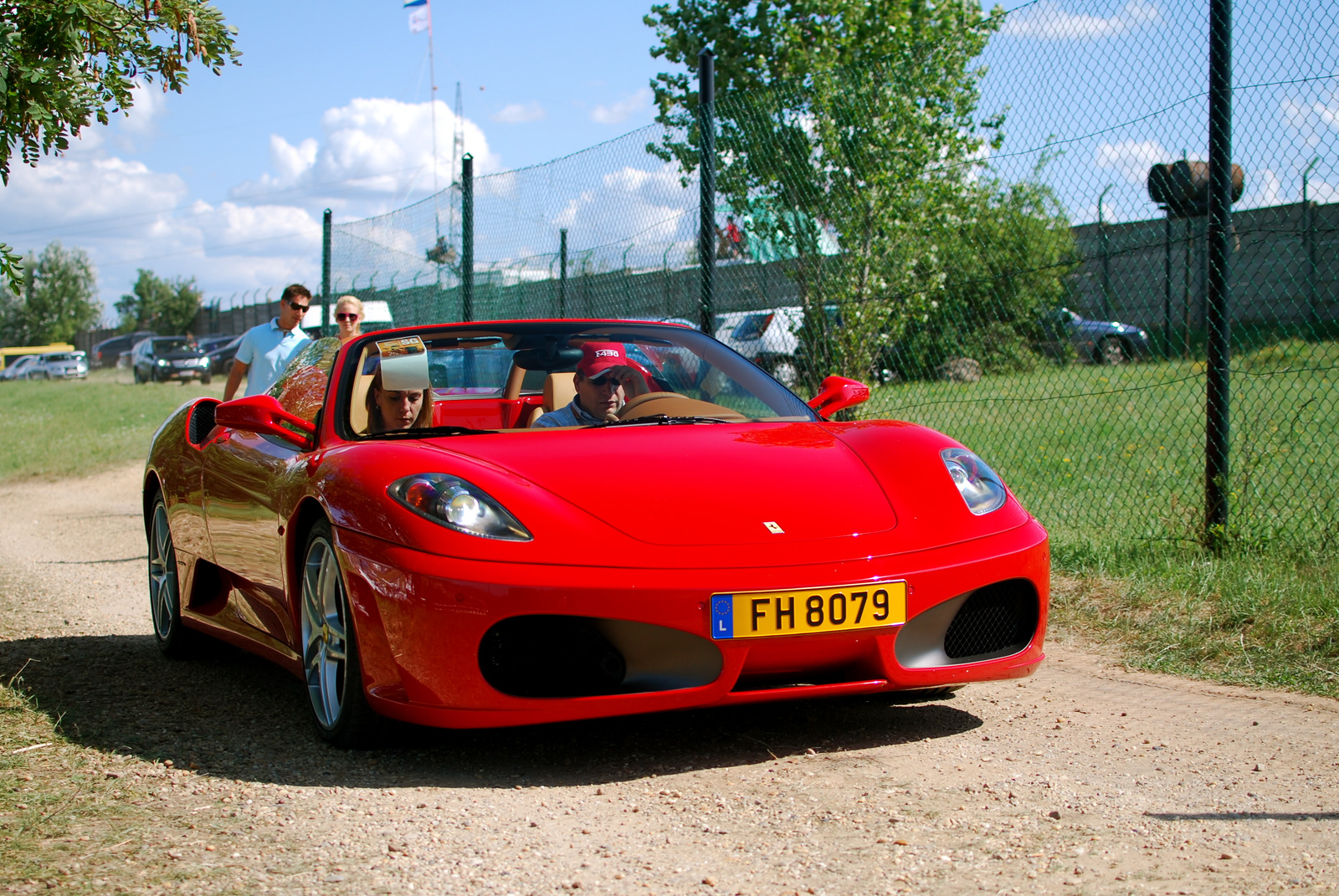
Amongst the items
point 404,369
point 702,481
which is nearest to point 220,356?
point 404,369

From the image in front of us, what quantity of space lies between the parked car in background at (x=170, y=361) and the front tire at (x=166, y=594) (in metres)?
38.6

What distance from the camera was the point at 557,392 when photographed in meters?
4.70

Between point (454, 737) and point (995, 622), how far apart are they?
5.07 feet

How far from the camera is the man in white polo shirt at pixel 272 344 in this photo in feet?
25.9

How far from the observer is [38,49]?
3514 mm

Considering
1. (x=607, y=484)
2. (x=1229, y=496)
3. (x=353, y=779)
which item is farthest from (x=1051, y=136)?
(x=353, y=779)

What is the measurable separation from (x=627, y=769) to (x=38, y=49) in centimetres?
245

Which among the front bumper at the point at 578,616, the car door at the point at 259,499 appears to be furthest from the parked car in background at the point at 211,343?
the front bumper at the point at 578,616

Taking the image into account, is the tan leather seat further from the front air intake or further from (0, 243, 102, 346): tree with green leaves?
(0, 243, 102, 346): tree with green leaves

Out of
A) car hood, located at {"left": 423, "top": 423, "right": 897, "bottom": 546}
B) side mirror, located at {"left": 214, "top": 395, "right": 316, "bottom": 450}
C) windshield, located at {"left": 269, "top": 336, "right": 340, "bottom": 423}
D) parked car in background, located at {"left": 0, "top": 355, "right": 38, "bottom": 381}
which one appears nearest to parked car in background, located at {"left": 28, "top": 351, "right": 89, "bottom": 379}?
parked car in background, located at {"left": 0, "top": 355, "right": 38, "bottom": 381}

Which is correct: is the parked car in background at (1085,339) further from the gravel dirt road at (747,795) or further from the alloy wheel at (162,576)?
the alloy wheel at (162,576)

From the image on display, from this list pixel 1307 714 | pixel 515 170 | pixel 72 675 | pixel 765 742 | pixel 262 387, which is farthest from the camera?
pixel 515 170

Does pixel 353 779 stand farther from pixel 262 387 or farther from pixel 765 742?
pixel 262 387

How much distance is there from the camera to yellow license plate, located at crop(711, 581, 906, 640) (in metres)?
3.22
